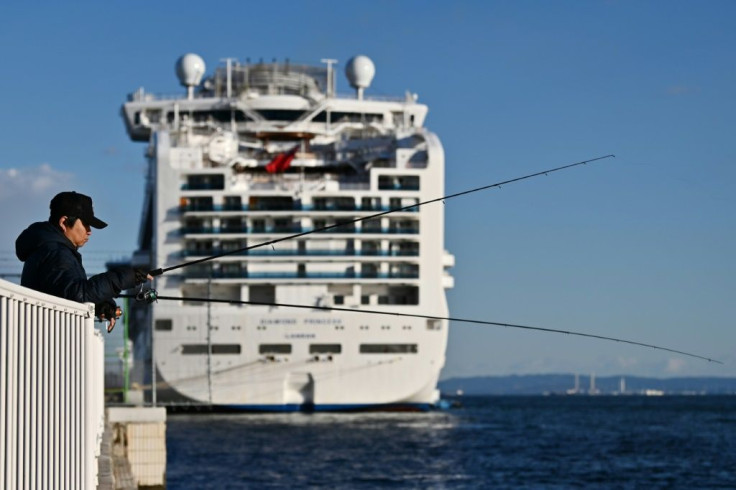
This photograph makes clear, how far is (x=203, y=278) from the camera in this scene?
4912 centimetres

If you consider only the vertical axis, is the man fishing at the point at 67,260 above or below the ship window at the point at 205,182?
below

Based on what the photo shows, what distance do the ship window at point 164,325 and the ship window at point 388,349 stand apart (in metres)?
6.17

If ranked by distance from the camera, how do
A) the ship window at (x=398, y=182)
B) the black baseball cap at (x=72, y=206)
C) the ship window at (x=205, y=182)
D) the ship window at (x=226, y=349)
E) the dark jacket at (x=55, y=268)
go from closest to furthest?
the dark jacket at (x=55, y=268) < the black baseball cap at (x=72, y=206) < the ship window at (x=226, y=349) < the ship window at (x=205, y=182) < the ship window at (x=398, y=182)

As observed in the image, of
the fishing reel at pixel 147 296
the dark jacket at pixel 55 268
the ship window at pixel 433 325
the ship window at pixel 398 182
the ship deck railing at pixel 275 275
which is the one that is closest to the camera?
the dark jacket at pixel 55 268

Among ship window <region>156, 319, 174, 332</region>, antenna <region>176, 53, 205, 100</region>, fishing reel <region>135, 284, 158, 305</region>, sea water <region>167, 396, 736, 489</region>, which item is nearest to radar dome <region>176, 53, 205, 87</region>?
antenna <region>176, 53, 205, 100</region>

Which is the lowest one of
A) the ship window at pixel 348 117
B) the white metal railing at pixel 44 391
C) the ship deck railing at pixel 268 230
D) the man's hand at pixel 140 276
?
the white metal railing at pixel 44 391

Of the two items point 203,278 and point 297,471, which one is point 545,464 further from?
point 203,278

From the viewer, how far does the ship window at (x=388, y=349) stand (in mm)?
47750

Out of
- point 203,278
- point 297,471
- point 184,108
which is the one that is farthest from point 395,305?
point 297,471

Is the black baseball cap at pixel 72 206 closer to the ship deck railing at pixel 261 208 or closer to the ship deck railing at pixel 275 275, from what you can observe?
the ship deck railing at pixel 275 275

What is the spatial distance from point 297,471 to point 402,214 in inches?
1016

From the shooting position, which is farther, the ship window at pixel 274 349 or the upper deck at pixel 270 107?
the upper deck at pixel 270 107

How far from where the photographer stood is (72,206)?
514 cm

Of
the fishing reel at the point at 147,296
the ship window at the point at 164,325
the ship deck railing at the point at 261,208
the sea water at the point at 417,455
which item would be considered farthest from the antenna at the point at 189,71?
the fishing reel at the point at 147,296
